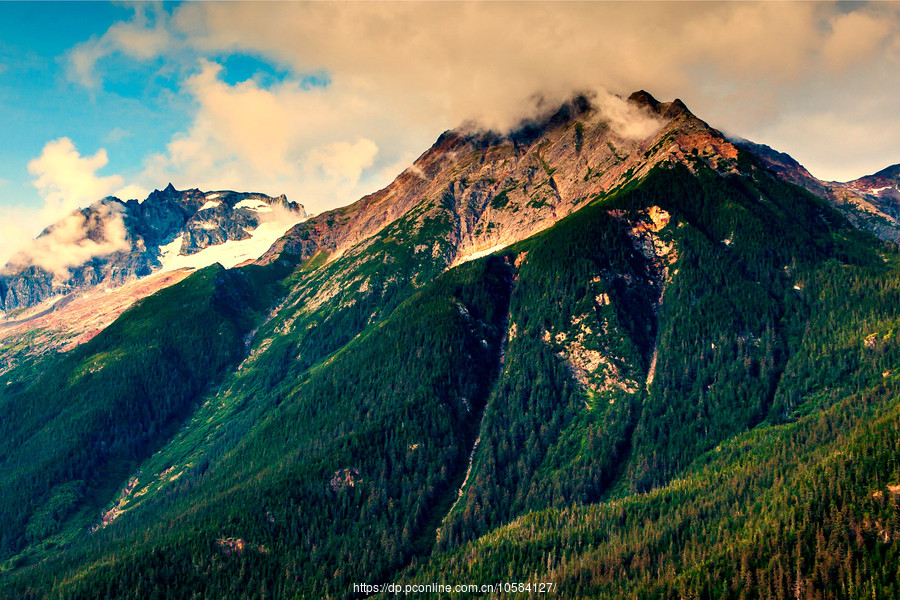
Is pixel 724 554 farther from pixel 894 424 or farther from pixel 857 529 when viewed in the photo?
pixel 894 424

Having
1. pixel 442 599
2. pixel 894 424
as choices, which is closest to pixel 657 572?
pixel 442 599

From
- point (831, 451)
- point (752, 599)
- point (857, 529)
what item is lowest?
point (752, 599)

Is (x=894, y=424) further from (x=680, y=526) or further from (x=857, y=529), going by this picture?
(x=680, y=526)

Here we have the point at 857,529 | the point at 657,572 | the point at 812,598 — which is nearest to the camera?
the point at 812,598

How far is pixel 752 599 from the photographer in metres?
162

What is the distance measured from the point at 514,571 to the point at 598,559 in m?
25.3

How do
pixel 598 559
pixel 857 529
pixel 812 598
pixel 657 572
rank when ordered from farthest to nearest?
pixel 598 559
pixel 657 572
pixel 857 529
pixel 812 598

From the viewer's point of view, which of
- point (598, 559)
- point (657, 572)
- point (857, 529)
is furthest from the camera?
point (598, 559)

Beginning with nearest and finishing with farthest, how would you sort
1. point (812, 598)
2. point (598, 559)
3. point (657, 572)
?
point (812, 598) → point (657, 572) → point (598, 559)

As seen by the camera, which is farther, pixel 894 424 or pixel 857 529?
pixel 894 424

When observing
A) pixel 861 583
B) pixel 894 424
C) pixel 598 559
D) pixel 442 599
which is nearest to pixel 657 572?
pixel 598 559

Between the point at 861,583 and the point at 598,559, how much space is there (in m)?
63.9

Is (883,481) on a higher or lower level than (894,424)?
lower

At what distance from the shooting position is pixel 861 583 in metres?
156
